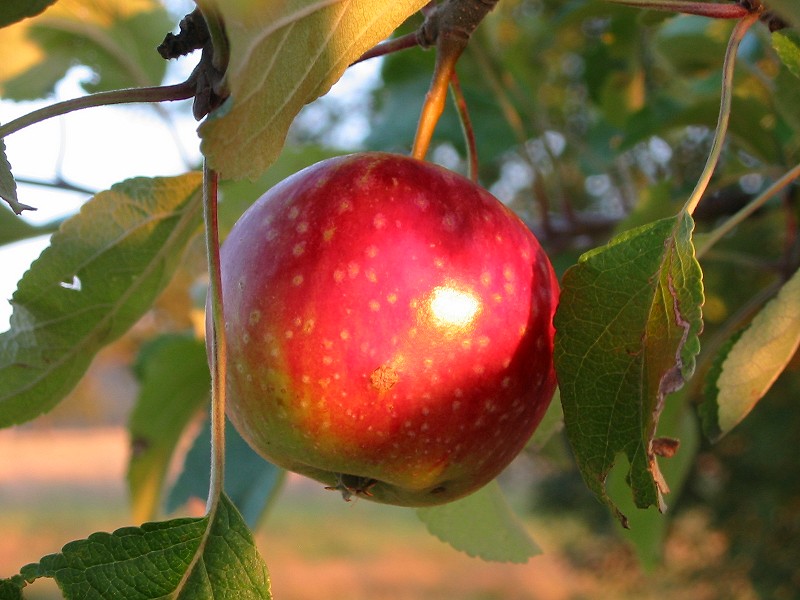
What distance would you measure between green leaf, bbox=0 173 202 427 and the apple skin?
144 millimetres

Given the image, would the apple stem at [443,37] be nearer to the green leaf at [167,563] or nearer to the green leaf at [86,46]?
the green leaf at [167,563]

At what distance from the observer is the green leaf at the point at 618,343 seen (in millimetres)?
434

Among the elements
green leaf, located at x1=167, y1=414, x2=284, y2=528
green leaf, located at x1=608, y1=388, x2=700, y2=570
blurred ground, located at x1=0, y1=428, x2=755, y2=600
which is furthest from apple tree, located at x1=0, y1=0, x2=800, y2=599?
blurred ground, located at x1=0, y1=428, x2=755, y2=600

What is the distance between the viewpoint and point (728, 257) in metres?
1.06

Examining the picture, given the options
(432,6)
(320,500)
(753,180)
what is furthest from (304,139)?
(320,500)

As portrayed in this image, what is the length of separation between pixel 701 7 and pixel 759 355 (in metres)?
0.22

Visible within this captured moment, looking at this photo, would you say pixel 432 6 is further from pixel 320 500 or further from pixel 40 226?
pixel 320 500

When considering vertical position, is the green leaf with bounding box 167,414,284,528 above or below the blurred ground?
above

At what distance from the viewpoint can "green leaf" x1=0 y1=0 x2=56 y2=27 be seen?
1.15ft

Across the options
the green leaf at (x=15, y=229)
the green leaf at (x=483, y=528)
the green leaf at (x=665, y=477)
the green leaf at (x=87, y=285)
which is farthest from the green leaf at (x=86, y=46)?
the green leaf at (x=665, y=477)

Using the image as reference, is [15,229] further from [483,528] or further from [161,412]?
[483,528]

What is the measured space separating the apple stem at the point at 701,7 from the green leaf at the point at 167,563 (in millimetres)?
361

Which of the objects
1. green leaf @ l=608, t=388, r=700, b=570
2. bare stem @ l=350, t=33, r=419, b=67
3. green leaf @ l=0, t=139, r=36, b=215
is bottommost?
green leaf @ l=608, t=388, r=700, b=570

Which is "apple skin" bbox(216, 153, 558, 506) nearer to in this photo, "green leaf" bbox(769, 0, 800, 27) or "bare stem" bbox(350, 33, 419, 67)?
"bare stem" bbox(350, 33, 419, 67)
